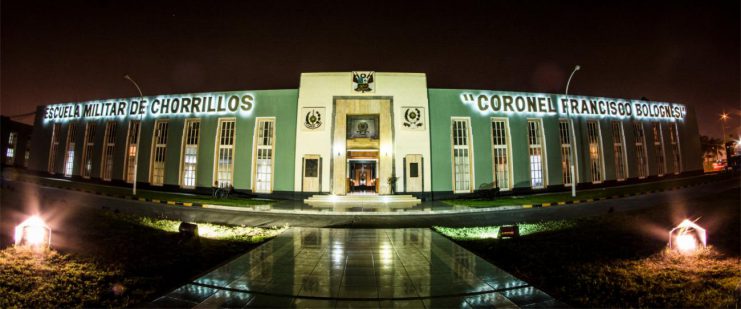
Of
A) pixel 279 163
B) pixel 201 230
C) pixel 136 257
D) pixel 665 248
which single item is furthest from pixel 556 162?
pixel 136 257

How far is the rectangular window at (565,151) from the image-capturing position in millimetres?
25078

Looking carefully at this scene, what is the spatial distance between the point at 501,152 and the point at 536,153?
303 centimetres

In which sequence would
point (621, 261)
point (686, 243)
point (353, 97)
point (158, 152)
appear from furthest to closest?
point (158, 152) → point (353, 97) → point (686, 243) → point (621, 261)

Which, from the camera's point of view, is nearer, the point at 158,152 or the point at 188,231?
the point at 188,231

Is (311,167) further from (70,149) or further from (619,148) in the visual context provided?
(619,148)

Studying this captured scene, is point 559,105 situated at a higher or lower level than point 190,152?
higher

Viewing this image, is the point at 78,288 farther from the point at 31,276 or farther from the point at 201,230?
the point at 201,230

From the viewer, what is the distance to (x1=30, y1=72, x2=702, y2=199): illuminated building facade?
2305cm

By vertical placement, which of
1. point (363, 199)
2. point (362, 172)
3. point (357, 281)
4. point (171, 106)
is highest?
point (171, 106)

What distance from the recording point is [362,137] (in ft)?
77.0

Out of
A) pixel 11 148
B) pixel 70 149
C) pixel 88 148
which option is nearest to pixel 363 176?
pixel 88 148

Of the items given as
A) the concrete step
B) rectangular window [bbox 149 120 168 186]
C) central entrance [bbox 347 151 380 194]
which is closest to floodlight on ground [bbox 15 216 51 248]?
the concrete step

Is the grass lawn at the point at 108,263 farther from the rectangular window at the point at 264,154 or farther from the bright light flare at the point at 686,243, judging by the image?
the rectangular window at the point at 264,154

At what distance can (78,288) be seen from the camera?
4.96 m
